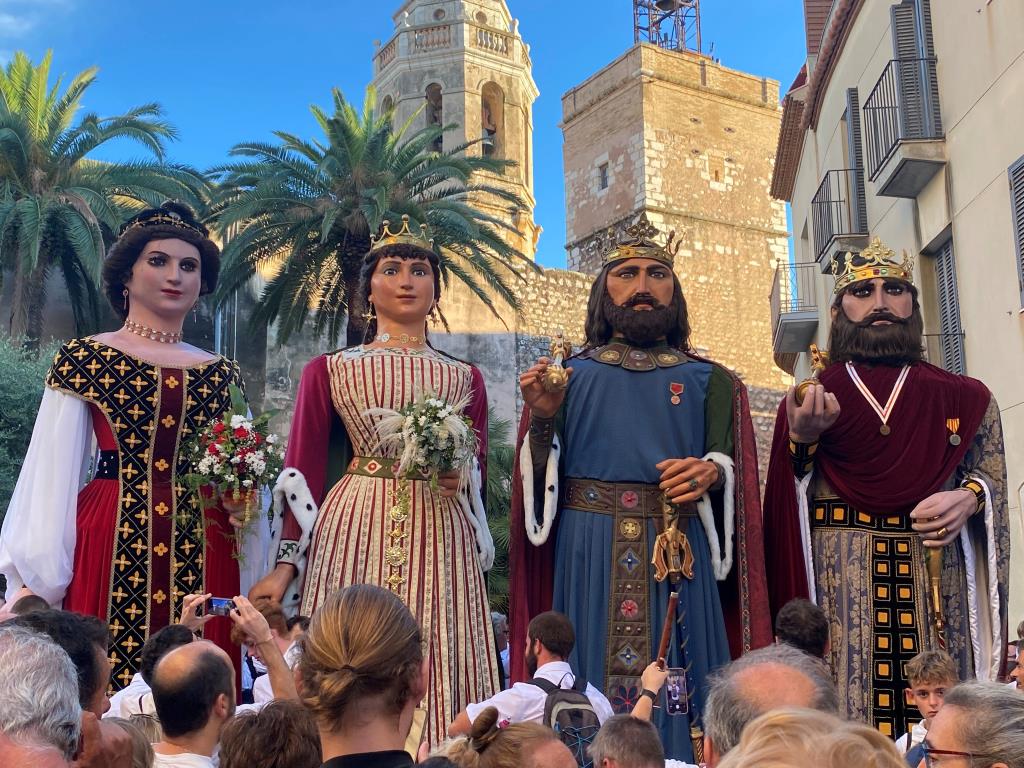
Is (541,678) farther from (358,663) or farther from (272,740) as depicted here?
(358,663)

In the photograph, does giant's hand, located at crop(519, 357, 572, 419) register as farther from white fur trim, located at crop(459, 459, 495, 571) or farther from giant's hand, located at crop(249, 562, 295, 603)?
giant's hand, located at crop(249, 562, 295, 603)

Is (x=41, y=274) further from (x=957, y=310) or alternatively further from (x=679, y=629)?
(x=679, y=629)

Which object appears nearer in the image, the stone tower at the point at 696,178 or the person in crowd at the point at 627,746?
the person in crowd at the point at 627,746

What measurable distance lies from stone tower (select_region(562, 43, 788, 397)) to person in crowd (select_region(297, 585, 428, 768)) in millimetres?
35955

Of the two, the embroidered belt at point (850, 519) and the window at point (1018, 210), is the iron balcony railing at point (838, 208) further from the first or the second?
the embroidered belt at point (850, 519)

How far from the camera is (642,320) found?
5.84m

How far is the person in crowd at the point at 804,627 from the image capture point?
504 centimetres

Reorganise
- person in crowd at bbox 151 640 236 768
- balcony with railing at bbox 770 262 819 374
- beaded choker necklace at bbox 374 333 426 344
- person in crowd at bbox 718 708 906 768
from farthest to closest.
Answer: balcony with railing at bbox 770 262 819 374
beaded choker necklace at bbox 374 333 426 344
person in crowd at bbox 151 640 236 768
person in crowd at bbox 718 708 906 768

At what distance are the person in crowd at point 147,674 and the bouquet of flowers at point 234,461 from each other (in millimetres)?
934

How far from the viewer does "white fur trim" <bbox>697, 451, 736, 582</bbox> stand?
18.1 feet

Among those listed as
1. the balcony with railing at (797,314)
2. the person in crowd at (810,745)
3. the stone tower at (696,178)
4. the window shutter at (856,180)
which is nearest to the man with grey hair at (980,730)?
the person in crowd at (810,745)

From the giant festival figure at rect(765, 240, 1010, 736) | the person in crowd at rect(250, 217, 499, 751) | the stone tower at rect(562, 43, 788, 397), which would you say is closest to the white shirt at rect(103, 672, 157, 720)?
the person in crowd at rect(250, 217, 499, 751)

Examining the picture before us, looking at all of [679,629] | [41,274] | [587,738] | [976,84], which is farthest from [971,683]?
[41,274]

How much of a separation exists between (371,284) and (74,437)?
1564 mm
